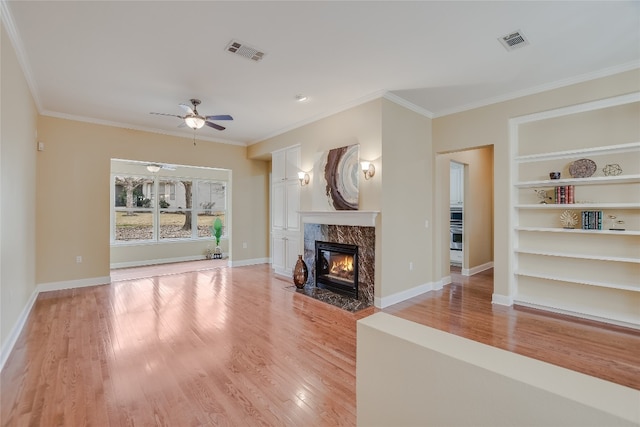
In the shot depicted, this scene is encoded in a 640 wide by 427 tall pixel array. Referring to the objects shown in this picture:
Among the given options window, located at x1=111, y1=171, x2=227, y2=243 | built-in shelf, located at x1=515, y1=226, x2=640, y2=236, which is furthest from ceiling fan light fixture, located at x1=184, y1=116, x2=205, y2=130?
built-in shelf, located at x1=515, y1=226, x2=640, y2=236

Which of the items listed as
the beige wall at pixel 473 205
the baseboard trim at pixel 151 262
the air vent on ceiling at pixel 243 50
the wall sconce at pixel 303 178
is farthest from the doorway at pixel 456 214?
the baseboard trim at pixel 151 262

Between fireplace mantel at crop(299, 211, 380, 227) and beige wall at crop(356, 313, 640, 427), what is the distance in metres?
2.77

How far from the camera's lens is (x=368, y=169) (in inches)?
168

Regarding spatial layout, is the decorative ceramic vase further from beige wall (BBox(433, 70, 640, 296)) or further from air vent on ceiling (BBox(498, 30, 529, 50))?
air vent on ceiling (BBox(498, 30, 529, 50))

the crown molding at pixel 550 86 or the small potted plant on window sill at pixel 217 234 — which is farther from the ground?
the crown molding at pixel 550 86

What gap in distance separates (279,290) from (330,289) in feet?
2.90

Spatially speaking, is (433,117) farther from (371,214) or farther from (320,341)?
(320,341)

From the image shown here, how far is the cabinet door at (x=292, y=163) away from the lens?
580cm

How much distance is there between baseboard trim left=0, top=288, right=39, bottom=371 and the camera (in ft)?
8.62

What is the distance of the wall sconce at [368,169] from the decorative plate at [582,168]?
253cm

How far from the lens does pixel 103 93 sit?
4.19 m

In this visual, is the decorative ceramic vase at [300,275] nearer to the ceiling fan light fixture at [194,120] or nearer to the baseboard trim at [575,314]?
the ceiling fan light fixture at [194,120]

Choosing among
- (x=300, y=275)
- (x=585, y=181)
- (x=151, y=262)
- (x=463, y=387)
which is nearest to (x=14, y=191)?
(x=300, y=275)

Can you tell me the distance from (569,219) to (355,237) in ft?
9.30
